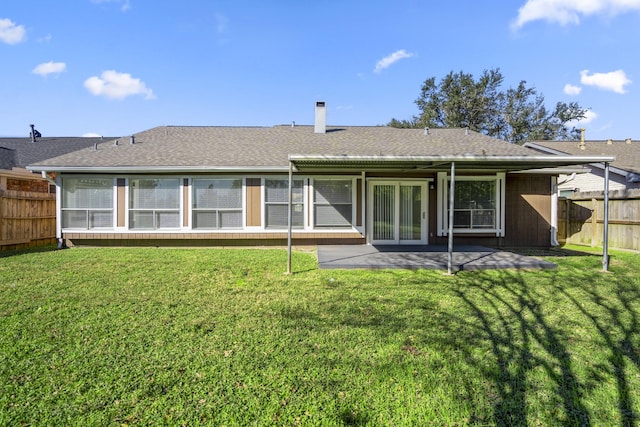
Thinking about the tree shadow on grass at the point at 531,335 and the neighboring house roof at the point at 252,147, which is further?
the neighboring house roof at the point at 252,147

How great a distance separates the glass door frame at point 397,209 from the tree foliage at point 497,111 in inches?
1004

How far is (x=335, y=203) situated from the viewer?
998cm

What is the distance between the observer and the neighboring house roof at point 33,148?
14.8 metres

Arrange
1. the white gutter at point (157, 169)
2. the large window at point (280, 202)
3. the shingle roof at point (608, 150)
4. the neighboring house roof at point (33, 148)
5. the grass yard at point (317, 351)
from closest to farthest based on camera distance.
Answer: the grass yard at point (317, 351) < the white gutter at point (157, 169) < the large window at point (280, 202) < the shingle roof at point (608, 150) < the neighboring house roof at point (33, 148)

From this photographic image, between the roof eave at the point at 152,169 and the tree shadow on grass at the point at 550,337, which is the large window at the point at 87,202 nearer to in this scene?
the roof eave at the point at 152,169

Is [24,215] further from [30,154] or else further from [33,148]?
[33,148]

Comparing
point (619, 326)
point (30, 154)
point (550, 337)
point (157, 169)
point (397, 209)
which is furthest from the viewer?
point (30, 154)

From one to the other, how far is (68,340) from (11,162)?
1588 centimetres

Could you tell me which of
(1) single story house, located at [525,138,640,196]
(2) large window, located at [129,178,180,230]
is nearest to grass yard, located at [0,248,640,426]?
(2) large window, located at [129,178,180,230]

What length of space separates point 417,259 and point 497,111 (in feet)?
105

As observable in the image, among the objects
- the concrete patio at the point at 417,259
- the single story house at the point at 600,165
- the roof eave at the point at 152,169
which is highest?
the single story house at the point at 600,165

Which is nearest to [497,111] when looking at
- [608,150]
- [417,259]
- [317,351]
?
[608,150]

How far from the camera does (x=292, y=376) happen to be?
110 inches

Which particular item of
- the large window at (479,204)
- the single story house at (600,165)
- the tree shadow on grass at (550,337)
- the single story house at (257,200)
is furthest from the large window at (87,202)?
the single story house at (600,165)
